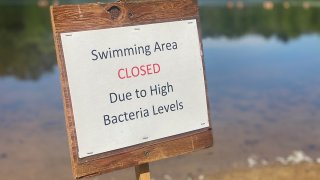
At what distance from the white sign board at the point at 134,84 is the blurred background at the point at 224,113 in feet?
2.21

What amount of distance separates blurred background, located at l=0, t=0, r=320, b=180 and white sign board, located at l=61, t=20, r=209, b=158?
26.5 inches

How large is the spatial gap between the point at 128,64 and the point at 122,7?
0.38 metres

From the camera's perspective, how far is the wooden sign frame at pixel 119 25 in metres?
3.07

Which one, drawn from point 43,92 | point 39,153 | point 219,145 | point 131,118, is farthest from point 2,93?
point 131,118

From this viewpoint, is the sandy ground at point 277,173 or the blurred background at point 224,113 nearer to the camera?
the sandy ground at point 277,173

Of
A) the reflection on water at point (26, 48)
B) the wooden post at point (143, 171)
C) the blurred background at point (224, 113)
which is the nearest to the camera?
the wooden post at point (143, 171)

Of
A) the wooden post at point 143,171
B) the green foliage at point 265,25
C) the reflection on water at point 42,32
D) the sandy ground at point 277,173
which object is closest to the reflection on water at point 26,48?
the reflection on water at point 42,32

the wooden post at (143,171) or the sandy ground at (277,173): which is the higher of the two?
the wooden post at (143,171)

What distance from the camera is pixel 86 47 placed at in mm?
3141

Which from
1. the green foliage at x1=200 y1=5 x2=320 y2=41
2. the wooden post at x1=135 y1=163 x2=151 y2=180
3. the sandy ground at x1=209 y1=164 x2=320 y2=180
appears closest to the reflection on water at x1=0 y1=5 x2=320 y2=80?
the green foliage at x1=200 y1=5 x2=320 y2=41

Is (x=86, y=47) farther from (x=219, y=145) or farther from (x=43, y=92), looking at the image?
(x=43, y=92)

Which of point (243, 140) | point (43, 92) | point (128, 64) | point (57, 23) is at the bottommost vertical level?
point (243, 140)

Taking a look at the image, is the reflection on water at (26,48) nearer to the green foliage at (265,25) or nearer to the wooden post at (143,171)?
the green foliage at (265,25)

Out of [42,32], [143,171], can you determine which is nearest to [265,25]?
[42,32]
